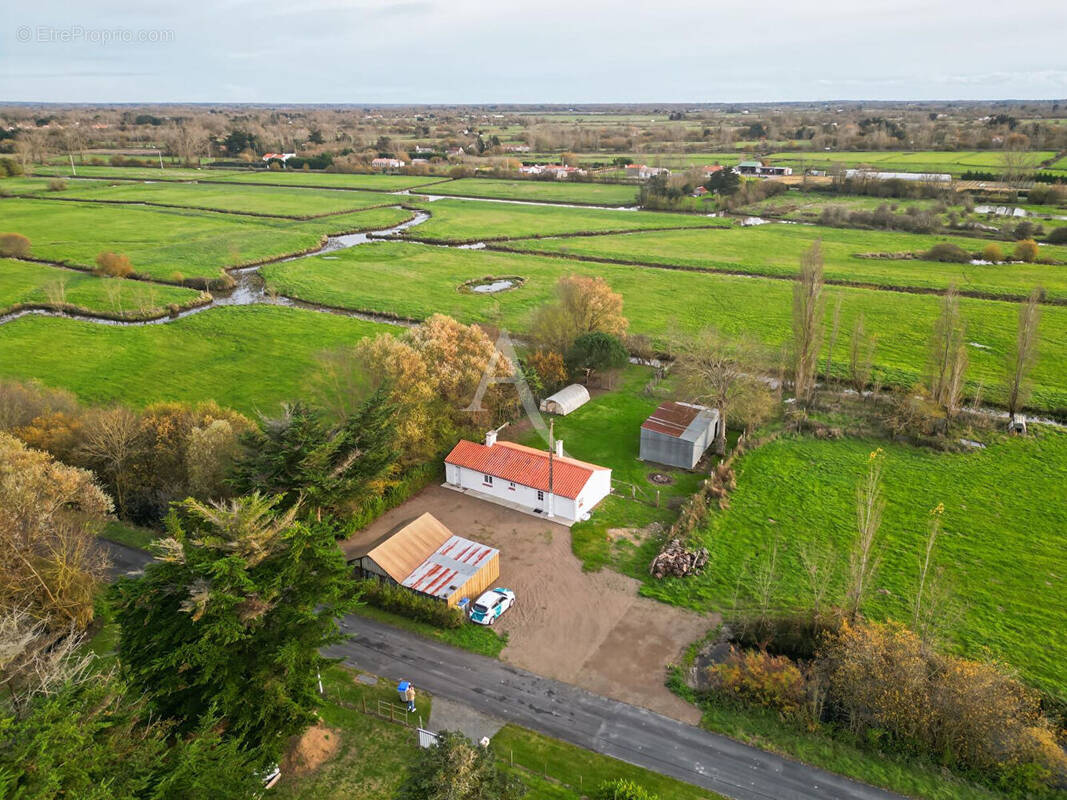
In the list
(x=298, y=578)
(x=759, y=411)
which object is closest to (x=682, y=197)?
(x=759, y=411)

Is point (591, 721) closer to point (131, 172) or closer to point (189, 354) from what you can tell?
point (189, 354)

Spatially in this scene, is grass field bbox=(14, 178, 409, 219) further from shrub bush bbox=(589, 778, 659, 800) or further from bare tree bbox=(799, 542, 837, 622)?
shrub bush bbox=(589, 778, 659, 800)

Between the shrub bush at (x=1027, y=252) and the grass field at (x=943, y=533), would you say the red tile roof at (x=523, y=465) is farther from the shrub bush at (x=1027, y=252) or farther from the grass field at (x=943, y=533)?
the shrub bush at (x=1027, y=252)

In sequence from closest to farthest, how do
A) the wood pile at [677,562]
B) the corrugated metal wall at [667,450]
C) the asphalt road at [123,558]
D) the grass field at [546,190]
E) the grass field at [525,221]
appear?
the wood pile at [677,562]
the asphalt road at [123,558]
the corrugated metal wall at [667,450]
the grass field at [525,221]
the grass field at [546,190]

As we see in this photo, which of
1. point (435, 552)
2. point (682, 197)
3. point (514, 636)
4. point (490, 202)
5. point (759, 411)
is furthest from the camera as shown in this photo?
point (490, 202)

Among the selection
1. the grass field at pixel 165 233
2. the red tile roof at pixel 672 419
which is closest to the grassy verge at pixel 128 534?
the red tile roof at pixel 672 419

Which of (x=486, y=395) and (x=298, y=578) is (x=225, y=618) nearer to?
(x=298, y=578)

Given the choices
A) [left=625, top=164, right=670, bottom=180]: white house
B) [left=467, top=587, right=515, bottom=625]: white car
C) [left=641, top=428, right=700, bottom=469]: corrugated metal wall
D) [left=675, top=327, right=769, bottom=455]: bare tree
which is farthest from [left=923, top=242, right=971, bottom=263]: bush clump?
[left=467, top=587, right=515, bottom=625]: white car
